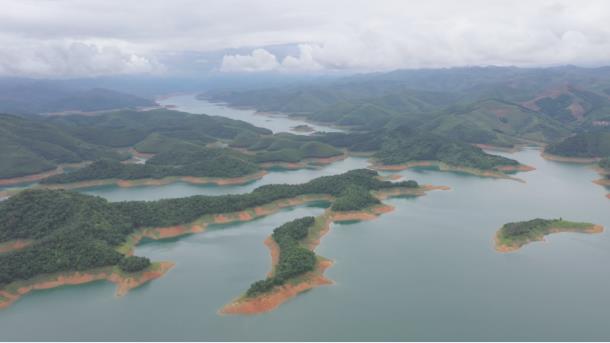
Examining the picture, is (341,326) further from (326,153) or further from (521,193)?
(326,153)

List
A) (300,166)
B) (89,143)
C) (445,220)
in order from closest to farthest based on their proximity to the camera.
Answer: (445,220)
(300,166)
(89,143)

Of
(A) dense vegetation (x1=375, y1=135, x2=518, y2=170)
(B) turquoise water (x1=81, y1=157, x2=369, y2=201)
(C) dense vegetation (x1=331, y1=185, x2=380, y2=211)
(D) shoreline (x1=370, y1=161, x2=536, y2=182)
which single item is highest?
(A) dense vegetation (x1=375, y1=135, x2=518, y2=170)

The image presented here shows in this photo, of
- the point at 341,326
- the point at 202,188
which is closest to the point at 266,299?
the point at 341,326

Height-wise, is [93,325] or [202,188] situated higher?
[202,188]

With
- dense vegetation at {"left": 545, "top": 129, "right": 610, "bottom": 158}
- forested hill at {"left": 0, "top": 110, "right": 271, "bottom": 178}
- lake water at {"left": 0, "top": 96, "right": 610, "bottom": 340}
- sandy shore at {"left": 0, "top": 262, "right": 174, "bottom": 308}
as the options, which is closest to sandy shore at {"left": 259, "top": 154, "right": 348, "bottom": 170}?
forested hill at {"left": 0, "top": 110, "right": 271, "bottom": 178}

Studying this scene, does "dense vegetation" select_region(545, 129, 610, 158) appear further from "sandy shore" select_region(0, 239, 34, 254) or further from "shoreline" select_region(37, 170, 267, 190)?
"sandy shore" select_region(0, 239, 34, 254)

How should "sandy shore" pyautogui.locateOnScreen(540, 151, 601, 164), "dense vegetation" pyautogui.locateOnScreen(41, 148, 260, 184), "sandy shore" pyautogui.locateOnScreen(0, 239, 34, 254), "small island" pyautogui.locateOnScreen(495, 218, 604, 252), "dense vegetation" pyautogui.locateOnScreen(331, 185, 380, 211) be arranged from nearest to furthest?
"sandy shore" pyautogui.locateOnScreen(0, 239, 34, 254) → "small island" pyautogui.locateOnScreen(495, 218, 604, 252) → "dense vegetation" pyautogui.locateOnScreen(331, 185, 380, 211) → "dense vegetation" pyautogui.locateOnScreen(41, 148, 260, 184) → "sandy shore" pyautogui.locateOnScreen(540, 151, 601, 164)

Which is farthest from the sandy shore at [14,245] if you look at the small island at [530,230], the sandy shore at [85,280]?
the small island at [530,230]

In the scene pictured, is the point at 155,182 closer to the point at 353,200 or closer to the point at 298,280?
the point at 353,200
